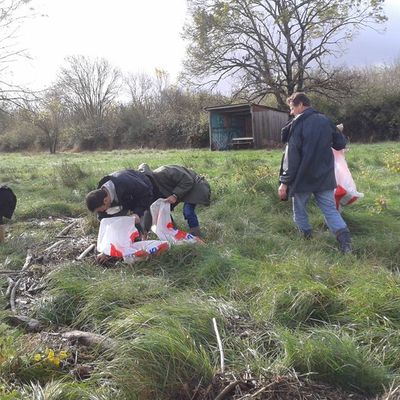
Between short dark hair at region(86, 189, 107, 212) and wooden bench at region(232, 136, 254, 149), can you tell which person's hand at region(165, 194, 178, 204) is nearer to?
short dark hair at region(86, 189, 107, 212)

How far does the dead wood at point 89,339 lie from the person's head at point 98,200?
159cm

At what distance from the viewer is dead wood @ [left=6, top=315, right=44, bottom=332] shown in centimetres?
383

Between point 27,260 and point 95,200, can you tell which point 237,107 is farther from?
point 95,200

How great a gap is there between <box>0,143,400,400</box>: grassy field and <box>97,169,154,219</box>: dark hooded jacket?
0.66 m

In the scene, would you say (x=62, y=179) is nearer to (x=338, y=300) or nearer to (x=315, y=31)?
(x=338, y=300)

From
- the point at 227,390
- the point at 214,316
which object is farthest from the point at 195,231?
the point at 227,390

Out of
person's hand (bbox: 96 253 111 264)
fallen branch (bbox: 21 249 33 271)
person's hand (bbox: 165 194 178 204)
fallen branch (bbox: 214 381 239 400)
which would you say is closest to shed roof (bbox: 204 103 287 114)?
person's hand (bbox: 165 194 178 204)

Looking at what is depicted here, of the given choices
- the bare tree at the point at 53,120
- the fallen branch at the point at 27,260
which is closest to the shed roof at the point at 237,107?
the bare tree at the point at 53,120

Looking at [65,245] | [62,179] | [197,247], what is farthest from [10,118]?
[197,247]

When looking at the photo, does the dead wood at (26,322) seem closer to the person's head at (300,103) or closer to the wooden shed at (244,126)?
the person's head at (300,103)

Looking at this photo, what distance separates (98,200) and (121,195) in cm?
32

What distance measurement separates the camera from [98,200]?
4.88 m

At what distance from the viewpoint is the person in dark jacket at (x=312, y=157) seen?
5.66 m

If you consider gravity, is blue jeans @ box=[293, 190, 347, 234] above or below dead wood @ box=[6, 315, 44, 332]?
above
